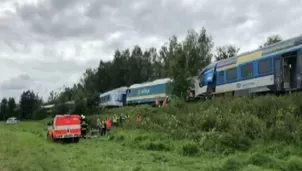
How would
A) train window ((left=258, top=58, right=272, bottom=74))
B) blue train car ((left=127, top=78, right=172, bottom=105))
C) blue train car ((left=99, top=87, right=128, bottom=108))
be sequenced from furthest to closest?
blue train car ((left=99, top=87, right=128, bottom=108)), blue train car ((left=127, top=78, right=172, bottom=105)), train window ((left=258, top=58, right=272, bottom=74))

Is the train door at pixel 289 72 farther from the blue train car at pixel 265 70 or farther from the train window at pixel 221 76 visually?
the train window at pixel 221 76

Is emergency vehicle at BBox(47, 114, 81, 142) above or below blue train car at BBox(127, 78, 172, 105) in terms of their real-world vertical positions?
below

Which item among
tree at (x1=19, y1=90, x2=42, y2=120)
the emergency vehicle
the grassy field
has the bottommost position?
the grassy field

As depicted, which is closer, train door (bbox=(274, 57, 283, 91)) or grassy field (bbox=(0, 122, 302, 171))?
grassy field (bbox=(0, 122, 302, 171))

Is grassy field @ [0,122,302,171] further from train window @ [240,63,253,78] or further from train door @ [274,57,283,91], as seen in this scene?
train window @ [240,63,253,78]

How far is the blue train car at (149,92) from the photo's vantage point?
50.2 m

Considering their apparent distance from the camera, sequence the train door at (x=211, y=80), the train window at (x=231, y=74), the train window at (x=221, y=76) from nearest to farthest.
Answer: the train window at (x=231, y=74) → the train window at (x=221, y=76) → the train door at (x=211, y=80)

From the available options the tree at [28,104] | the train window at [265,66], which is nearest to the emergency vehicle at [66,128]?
the train window at [265,66]

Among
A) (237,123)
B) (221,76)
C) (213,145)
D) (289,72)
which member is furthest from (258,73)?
(213,145)

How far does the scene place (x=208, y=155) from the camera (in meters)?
18.4

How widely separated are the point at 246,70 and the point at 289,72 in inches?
145

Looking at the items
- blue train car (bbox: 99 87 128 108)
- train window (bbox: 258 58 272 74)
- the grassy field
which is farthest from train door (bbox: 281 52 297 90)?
blue train car (bbox: 99 87 128 108)

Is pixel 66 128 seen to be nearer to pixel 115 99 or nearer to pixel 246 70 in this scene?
pixel 246 70

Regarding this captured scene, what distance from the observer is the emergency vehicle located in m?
30.0
